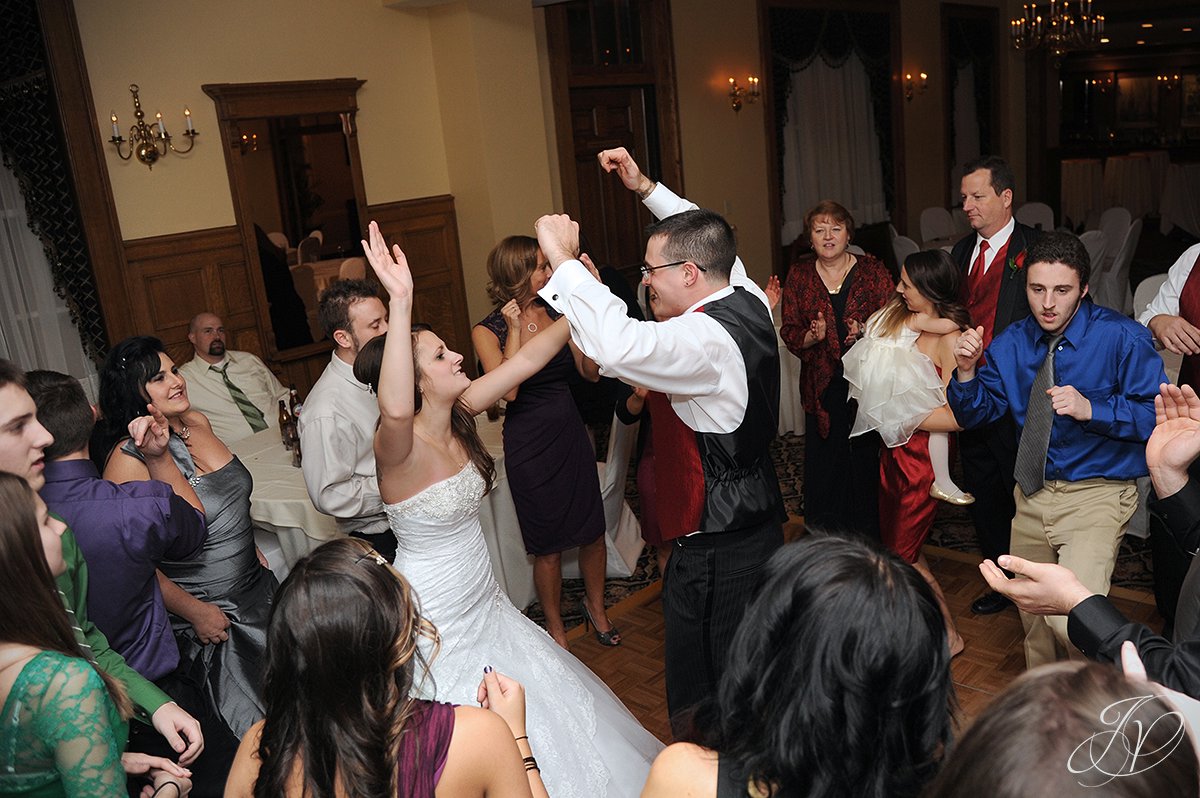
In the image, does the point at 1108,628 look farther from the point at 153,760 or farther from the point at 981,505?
the point at 981,505

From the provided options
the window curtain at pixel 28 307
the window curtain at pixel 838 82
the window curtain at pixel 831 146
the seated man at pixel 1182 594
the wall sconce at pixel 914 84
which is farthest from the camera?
the wall sconce at pixel 914 84

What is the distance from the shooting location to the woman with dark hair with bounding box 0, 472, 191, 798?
52.1 inches

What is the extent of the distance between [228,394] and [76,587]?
3321mm

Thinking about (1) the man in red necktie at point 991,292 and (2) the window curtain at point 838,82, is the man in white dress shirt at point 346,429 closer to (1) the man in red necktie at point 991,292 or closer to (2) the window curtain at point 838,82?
(1) the man in red necktie at point 991,292

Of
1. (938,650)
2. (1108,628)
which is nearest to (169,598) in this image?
(938,650)

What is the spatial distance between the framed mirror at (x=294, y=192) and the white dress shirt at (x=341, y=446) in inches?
121

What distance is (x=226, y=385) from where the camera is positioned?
4.92 m

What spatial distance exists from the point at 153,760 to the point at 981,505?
2926mm

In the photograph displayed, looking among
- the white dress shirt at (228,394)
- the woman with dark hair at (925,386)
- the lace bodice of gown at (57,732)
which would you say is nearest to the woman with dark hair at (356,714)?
the lace bodice of gown at (57,732)

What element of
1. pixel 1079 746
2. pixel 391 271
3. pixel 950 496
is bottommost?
pixel 950 496

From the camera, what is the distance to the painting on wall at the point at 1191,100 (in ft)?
49.6

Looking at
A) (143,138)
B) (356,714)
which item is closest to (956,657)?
(356,714)

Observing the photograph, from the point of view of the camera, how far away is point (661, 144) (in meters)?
7.89

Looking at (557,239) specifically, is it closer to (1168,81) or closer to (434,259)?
(434,259)
